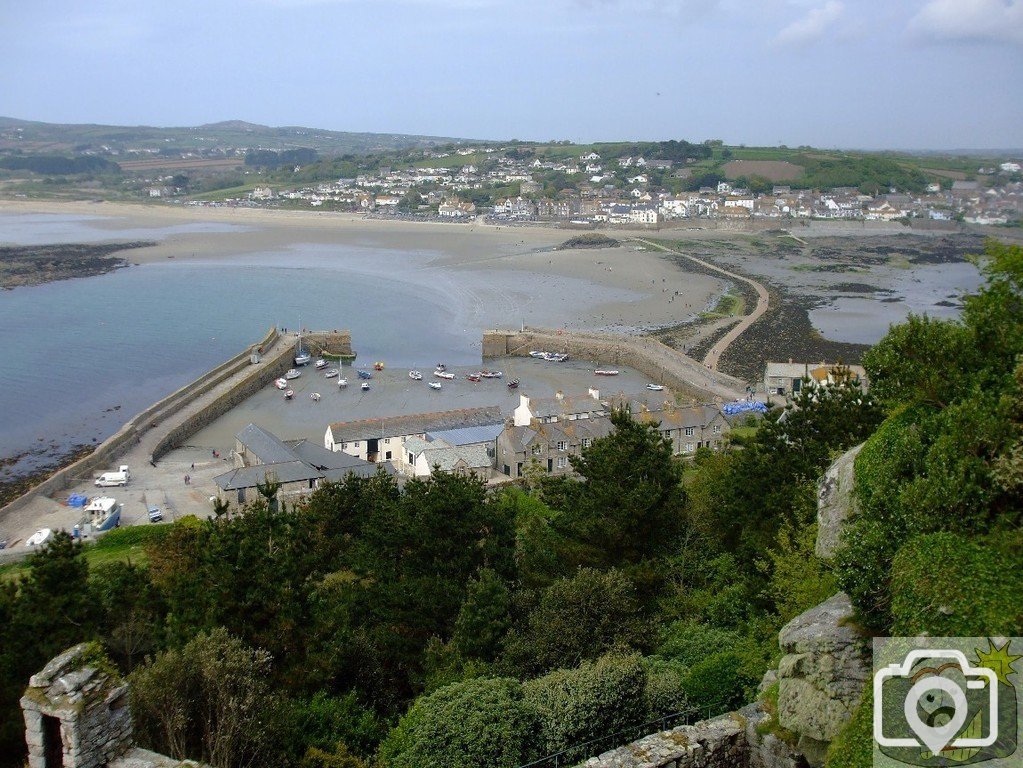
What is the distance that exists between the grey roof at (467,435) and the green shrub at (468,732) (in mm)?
19242

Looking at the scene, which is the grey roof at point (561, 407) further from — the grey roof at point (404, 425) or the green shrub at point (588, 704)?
the green shrub at point (588, 704)

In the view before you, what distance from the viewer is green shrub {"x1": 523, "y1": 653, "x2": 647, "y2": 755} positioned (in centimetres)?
743

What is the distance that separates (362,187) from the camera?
137m

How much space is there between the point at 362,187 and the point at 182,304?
8648 centimetres

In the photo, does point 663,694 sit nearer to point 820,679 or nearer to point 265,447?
point 820,679

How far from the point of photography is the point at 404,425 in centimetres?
2897

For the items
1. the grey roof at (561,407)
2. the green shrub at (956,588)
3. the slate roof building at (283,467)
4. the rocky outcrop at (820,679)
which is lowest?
the slate roof building at (283,467)

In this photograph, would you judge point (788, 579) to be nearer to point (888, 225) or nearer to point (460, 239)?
point (460, 239)

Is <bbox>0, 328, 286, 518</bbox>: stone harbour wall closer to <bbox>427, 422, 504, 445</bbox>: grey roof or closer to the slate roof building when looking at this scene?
the slate roof building

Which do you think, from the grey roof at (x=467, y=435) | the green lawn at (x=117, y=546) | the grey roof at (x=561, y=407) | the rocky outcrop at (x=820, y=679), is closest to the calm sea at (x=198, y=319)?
the green lawn at (x=117, y=546)

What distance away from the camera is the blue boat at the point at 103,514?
22.8m

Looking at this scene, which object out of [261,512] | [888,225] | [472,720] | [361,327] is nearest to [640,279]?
[361,327]

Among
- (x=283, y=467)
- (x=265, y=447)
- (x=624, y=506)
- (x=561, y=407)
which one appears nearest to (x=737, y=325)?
(x=561, y=407)

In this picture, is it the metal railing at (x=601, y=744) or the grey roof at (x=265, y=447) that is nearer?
the metal railing at (x=601, y=744)
